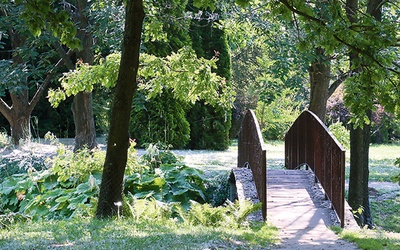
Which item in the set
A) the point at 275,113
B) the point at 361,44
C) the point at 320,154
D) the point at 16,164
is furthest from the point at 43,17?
the point at 275,113

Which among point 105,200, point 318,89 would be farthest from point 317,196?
point 318,89

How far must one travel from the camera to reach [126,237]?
5910 millimetres

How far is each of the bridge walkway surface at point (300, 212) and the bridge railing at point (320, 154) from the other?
24 cm

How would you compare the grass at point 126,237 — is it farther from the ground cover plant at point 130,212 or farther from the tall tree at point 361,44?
the tall tree at point 361,44

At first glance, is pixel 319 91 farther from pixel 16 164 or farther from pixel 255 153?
pixel 16 164

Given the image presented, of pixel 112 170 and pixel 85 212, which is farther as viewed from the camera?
pixel 85 212

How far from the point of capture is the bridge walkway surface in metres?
7.17

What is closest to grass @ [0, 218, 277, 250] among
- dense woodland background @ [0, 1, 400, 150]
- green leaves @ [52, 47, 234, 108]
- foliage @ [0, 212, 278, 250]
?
foliage @ [0, 212, 278, 250]

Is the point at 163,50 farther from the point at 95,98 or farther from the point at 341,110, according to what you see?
the point at 341,110

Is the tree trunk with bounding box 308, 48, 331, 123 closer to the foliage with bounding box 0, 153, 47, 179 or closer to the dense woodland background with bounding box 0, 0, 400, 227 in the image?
the dense woodland background with bounding box 0, 0, 400, 227

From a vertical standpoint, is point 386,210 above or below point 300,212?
below

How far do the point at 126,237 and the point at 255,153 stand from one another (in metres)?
4.71

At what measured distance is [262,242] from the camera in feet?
21.8

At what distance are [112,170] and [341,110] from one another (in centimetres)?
2678
